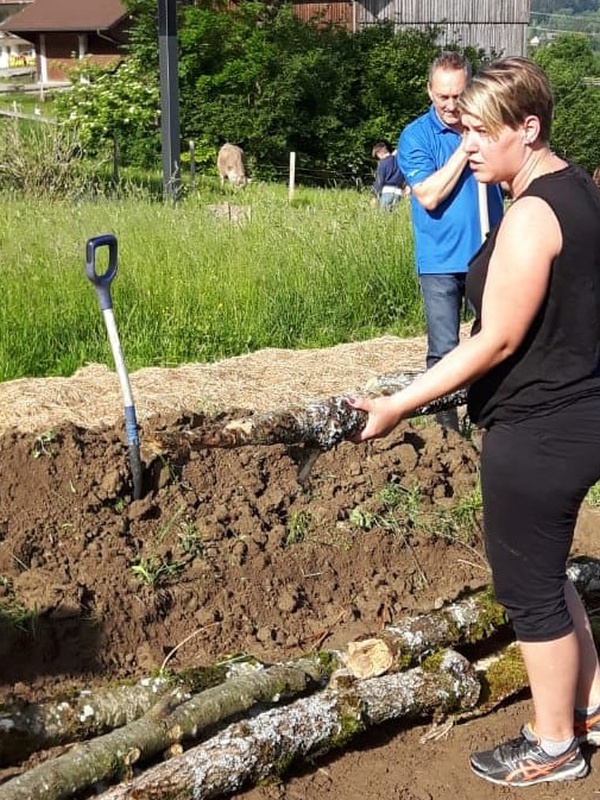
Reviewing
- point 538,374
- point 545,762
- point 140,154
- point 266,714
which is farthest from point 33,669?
point 140,154

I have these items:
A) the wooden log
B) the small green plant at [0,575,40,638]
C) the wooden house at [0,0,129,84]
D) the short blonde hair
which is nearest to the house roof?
the wooden house at [0,0,129,84]

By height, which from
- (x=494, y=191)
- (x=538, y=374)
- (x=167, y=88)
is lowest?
(x=538, y=374)

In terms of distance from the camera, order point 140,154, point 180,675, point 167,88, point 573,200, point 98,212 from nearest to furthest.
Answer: point 573,200 → point 180,675 → point 98,212 → point 167,88 → point 140,154

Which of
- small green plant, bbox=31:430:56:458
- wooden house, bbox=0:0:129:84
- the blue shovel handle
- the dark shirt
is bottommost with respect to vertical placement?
small green plant, bbox=31:430:56:458

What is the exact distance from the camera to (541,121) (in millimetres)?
2969

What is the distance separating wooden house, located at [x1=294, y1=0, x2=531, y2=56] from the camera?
117ft

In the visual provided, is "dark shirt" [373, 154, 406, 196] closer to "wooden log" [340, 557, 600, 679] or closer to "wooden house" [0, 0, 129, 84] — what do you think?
"wooden log" [340, 557, 600, 679]

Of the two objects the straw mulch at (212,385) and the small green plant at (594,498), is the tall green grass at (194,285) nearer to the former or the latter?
the straw mulch at (212,385)

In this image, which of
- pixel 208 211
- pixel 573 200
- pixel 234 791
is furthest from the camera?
pixel 208 211

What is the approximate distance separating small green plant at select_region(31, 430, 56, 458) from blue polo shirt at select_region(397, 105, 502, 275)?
6.76 ft

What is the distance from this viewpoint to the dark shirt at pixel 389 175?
16.9m

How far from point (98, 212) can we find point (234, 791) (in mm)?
8515

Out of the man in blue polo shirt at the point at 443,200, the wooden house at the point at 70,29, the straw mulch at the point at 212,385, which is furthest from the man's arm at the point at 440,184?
the wooden house at the point at 70,29

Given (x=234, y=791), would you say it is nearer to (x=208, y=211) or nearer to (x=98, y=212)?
(x=98, y=212)
